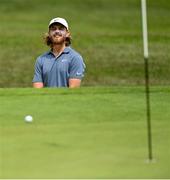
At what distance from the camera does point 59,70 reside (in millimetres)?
8836

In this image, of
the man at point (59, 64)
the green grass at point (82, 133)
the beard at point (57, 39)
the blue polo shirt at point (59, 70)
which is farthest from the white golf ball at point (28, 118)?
the beard at point (57, 39)

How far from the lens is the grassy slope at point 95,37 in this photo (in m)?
18.1

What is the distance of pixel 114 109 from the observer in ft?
20.6

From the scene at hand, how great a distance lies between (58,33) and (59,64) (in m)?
0.34

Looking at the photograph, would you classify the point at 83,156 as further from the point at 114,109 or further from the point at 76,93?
the point at 76,93

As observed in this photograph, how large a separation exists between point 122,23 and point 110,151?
69.5 ft

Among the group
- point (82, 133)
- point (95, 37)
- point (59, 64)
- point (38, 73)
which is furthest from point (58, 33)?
point (95, 37)

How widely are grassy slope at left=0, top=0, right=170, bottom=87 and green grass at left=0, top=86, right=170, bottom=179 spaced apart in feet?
31.2

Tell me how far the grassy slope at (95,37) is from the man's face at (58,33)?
731 cm

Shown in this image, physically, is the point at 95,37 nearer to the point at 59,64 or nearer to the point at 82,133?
the point at 59,64

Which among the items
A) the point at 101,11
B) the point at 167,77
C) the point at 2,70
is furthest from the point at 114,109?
the point at 101,11

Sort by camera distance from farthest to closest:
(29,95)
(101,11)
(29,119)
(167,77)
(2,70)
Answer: (101,11), (2,70), (167,77), (29,95), (29,119)

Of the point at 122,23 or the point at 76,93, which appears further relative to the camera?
the point at 122,23

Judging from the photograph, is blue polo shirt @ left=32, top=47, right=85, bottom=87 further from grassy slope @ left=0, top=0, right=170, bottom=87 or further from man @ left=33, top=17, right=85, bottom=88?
grassy slope @ left=0, top=0, right=170, bottom=87
